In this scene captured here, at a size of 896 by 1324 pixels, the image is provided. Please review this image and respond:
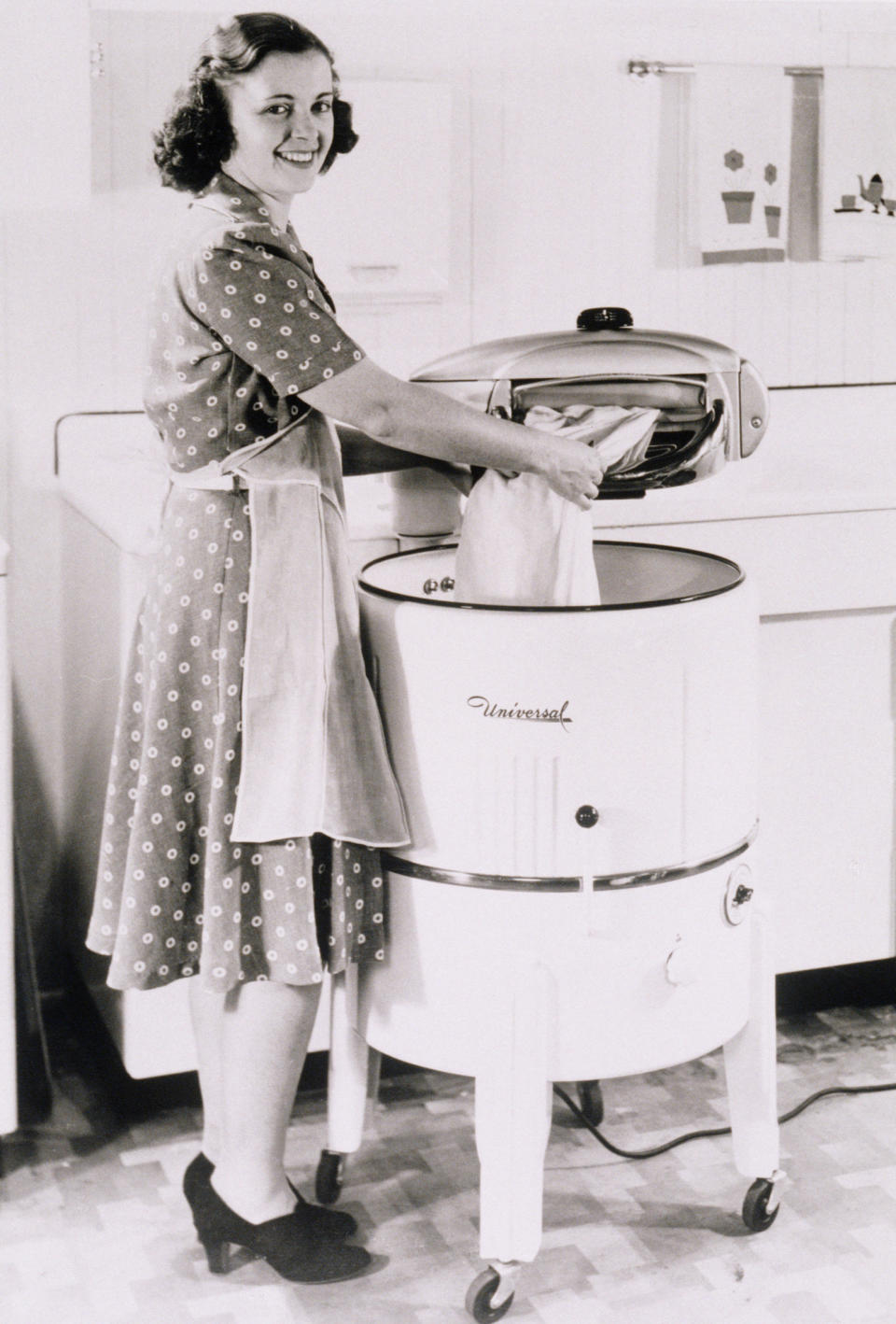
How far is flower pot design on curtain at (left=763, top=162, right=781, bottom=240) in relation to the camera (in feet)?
8.07

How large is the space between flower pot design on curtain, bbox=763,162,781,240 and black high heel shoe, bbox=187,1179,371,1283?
1.52 m

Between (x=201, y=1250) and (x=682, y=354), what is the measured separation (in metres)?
1.06

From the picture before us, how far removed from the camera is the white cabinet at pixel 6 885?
5.88 feet

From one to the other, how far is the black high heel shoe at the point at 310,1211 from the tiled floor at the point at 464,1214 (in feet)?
0.15

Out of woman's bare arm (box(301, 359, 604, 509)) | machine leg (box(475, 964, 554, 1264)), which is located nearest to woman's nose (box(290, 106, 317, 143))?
woman's bare arm (box(301, 359, 604, 509))

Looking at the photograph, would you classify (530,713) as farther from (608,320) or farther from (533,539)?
(608,320)

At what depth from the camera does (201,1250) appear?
181cm

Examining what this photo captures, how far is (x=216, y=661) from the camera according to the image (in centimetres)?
163

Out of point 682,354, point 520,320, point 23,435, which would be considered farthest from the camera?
point 520,320

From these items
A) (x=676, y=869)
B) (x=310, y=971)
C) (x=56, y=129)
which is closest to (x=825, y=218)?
(x=56, y=129)

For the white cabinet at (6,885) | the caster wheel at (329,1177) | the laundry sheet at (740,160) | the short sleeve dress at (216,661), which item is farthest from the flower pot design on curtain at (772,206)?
the caster wheel at (329,1177)

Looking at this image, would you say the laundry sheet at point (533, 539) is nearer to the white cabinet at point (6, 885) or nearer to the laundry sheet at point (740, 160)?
the white cabinet at point (6, 885)

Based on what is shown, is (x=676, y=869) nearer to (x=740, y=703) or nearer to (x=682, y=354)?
(x=740, y=703)

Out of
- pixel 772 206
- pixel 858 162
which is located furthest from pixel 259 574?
pixel 858 162
